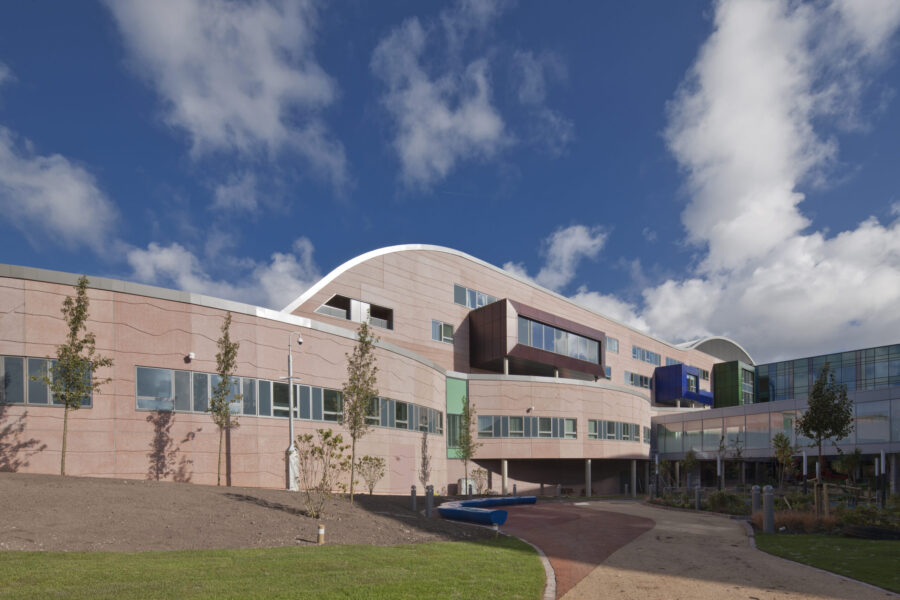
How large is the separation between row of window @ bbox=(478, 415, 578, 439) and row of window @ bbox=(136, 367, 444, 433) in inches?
440

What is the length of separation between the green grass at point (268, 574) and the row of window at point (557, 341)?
110ft

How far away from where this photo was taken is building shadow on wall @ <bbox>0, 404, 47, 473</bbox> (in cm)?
1777

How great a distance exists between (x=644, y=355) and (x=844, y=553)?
2212 inches

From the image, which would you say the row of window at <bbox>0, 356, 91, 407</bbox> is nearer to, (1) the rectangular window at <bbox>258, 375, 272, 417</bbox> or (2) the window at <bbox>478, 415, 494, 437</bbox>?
(1) the rectangular window at <bbox>258, 375, 272, 417</bbox>

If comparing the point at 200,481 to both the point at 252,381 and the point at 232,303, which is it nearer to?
the point at 252,381

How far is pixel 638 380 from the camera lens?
66.4m

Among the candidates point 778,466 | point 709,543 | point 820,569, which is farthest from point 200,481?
point 778,466

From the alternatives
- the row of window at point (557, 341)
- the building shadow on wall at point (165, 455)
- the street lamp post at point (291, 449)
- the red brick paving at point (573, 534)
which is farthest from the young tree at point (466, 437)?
the building shadow on wall at point (165, 455)

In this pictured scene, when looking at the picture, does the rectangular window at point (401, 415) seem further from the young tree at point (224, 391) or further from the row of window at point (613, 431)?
the row of window at point (613, 431)

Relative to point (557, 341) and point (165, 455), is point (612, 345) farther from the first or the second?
point (165, 455)

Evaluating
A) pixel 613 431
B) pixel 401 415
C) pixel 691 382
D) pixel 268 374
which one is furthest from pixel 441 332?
pixel 691 382

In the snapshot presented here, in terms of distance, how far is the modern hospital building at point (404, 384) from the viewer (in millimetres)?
19328

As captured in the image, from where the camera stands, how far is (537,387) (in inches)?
1650

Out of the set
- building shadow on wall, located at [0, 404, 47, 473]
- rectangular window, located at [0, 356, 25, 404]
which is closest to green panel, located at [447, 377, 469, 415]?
building shadow on wall, located at [0, 404, 47, 473]
